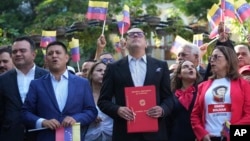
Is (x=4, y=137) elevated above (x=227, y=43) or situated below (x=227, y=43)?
below

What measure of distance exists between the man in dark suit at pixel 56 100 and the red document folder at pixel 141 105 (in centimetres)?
37

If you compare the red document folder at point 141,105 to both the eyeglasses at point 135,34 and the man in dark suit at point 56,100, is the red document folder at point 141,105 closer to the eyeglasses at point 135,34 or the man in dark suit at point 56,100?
the man in dark suit at point 56,100

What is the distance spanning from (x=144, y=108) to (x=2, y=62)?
7.61ft

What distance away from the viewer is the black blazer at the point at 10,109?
639cm

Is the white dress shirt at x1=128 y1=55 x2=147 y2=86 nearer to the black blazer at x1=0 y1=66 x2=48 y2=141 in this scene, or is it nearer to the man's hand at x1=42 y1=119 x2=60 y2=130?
the man's hand at x1=42 y1=119 x2=60 y2=130

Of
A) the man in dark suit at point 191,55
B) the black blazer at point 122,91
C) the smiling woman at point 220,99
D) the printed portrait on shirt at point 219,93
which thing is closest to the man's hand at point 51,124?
the black blazer at point 122,91

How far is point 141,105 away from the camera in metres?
5.95

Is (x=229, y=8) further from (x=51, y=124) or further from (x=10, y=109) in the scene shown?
(x=51, y=124)

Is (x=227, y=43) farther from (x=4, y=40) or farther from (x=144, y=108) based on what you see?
(x=4, y=40)

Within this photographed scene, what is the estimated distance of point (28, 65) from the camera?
6.54 metres

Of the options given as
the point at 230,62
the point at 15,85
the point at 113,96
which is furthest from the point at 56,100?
the point at 230,62

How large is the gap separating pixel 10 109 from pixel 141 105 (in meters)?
1.40

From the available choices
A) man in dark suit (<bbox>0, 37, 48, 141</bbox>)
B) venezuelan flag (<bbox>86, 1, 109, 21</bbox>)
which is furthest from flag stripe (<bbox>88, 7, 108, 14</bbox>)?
man in dark suit (<bbox>0, 37, 48, 141</bbox>)

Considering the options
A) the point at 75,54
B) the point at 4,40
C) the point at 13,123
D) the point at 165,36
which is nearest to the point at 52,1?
the point at 165,36
